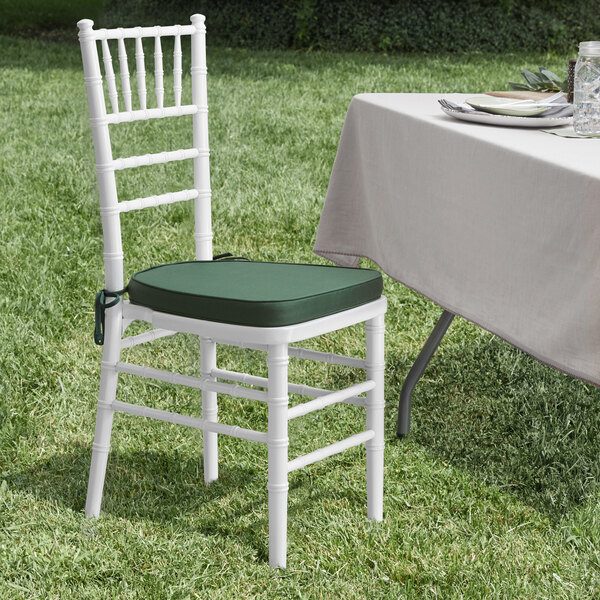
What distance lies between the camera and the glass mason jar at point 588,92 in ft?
6.94

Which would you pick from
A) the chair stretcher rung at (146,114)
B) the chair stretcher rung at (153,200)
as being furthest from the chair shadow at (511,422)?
the chair stretcher rung at (146,114)

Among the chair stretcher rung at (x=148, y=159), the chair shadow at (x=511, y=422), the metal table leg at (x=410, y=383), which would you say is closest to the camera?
the chair stretcher rung at (x=148, y=159)

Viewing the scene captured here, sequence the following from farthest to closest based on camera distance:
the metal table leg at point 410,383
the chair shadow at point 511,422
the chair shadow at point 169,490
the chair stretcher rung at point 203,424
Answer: the metal table leg at point 410,383
the chair shadow at point 511,422
the chair shadow at point 169,490
the chair stretcher rung at point 203,424

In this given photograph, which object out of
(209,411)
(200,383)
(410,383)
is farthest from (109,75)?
(410,383)

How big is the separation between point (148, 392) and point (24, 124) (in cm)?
405

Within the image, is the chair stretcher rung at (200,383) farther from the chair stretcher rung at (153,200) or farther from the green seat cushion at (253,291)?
the chair stretcher rung at (153,200)

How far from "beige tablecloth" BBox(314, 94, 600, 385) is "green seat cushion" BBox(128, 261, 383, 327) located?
22cm

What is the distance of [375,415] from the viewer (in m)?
2.27

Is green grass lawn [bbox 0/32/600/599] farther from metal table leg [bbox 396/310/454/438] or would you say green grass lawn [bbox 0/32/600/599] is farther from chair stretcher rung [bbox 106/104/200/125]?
chair stretcher rung [bbox 106/104/200/125]

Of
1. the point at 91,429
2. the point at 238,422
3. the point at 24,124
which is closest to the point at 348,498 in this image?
the point at 238,422

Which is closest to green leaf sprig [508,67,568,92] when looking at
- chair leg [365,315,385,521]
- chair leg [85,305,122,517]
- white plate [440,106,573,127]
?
white plate [440,106,573,127]

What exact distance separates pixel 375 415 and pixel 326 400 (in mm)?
201

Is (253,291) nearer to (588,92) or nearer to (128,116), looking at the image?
(128,116)

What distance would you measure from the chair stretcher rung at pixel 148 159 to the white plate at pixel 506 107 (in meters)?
0.66
